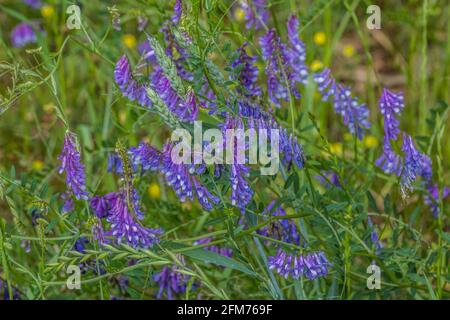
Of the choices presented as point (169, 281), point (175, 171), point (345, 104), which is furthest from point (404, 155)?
point (169, 281)

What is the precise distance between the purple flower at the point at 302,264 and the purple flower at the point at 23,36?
180 cm

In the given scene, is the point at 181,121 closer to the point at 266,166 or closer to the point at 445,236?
the point at 266,166

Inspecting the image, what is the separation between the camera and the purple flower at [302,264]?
5.06ft

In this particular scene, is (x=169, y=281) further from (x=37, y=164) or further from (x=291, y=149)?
(x=37, y=164)

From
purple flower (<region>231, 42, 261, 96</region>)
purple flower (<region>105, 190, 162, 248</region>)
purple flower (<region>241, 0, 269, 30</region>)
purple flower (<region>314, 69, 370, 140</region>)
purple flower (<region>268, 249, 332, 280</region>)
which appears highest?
purple flower (<region>241, 0, 269, 30</region>)

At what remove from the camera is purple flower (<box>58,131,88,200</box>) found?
1.49m

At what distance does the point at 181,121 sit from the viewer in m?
1.46

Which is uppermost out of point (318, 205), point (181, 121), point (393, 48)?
point (393, 48)

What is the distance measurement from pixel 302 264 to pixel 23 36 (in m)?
1.88

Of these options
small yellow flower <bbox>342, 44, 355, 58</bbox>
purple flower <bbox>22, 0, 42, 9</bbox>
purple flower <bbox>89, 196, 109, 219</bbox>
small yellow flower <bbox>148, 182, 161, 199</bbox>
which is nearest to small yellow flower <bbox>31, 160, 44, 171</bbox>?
small yellow flower <bbox>148, 182, 161, 199</bbox>

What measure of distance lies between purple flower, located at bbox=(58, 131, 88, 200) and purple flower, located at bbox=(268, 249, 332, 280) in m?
0.39

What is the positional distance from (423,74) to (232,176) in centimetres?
107

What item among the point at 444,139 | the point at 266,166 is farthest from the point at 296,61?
the point at 444,139

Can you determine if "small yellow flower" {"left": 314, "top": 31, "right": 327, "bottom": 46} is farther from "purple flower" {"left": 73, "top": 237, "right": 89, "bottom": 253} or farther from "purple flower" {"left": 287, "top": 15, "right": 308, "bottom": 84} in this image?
"purple flower" {"left": 73, "top": 237, "right": 89, "bottom": 253}
